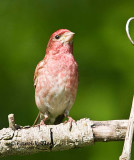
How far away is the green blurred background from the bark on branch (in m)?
1.54

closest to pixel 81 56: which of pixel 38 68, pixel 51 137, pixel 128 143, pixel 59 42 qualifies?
pixel 59 42

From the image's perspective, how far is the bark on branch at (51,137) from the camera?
365 cm

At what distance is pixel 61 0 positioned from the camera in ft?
19.5

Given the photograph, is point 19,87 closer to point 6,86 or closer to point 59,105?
point 6,86

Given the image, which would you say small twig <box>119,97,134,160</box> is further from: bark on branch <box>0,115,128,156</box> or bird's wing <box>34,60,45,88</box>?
bird's wing <box>34,60,45,88</box>

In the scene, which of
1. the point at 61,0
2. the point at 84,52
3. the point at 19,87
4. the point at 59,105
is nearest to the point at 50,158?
the point at 59,105

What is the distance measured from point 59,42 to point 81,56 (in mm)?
612

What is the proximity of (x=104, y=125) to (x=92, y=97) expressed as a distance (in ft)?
5.81

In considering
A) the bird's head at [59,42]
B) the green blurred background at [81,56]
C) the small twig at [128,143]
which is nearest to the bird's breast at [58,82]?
the bird's head at [59,42]

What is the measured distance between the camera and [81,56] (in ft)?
18.7

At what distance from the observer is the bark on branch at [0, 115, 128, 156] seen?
3.65 m

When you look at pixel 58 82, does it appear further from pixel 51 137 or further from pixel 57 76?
pixel 51 137

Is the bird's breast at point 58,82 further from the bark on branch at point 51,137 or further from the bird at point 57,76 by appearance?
the bark on branch at point 51,137

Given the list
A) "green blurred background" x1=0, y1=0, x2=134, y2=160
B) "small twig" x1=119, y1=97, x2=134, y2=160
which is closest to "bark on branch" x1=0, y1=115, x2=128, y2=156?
"small twig" x1=119, y1=97, x2=134, y2=160
